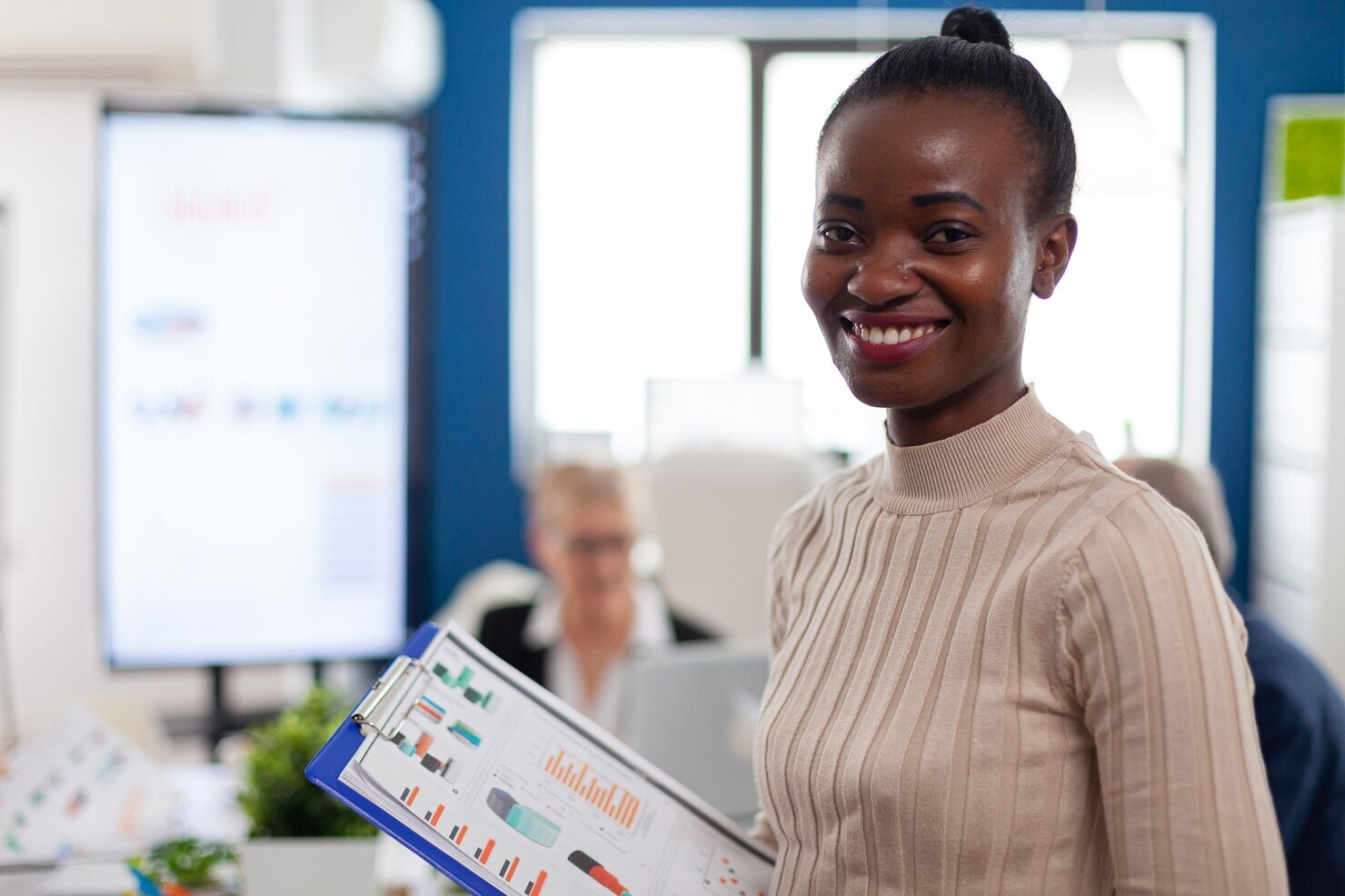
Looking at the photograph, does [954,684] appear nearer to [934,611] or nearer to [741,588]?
[934,611]

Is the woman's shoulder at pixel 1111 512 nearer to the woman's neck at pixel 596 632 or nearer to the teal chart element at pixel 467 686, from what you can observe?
the teal chart element at pixel 467 686

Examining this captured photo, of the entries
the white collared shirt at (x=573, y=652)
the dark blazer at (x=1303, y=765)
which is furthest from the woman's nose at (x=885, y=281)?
the white collared shirt at (x=573, y=652)

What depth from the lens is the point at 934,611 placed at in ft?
3.02

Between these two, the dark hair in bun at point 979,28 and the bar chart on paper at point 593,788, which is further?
the bar chart on paper at point 593,788

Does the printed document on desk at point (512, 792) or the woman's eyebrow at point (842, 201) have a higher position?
the woman's eyebrow at point (842, 201)

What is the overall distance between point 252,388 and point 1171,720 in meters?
2.42

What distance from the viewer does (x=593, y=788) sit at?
1123 millimetres

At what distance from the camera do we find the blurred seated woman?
2.93 metres

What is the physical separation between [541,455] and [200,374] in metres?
2.61

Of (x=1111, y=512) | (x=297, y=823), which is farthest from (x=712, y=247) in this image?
(x=1111, y=512)

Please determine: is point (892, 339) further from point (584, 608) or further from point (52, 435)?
point (52, 435)

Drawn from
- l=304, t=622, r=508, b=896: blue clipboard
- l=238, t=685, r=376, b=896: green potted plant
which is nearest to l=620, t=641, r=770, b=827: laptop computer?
l=238, t=685, r=376, b=896: green potted plant

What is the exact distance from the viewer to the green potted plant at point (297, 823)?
1397mm

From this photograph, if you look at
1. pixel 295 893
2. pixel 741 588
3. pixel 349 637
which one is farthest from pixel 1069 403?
pixel 295 893
